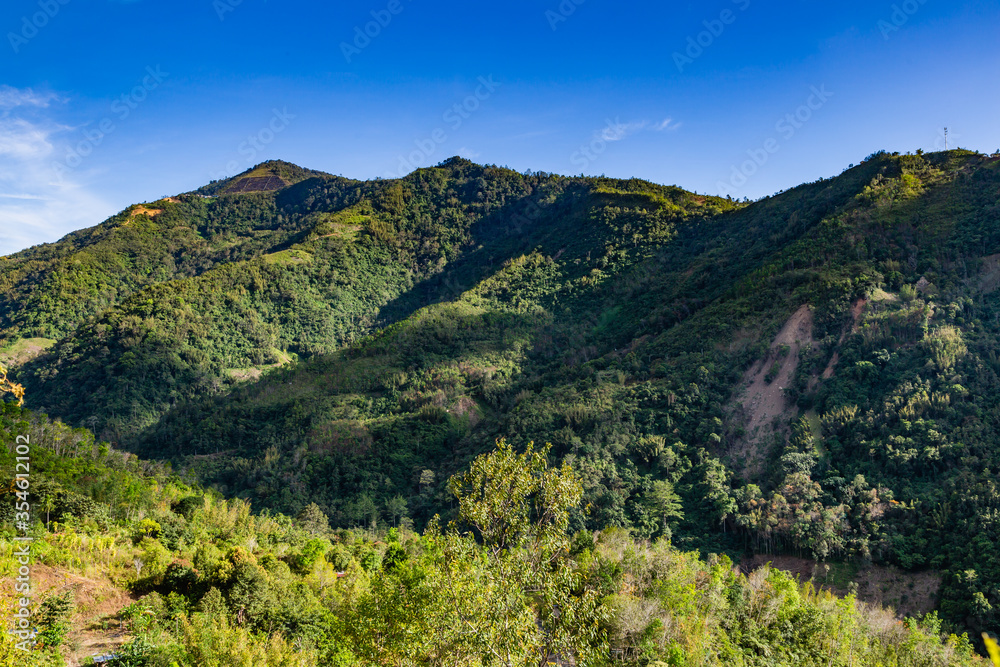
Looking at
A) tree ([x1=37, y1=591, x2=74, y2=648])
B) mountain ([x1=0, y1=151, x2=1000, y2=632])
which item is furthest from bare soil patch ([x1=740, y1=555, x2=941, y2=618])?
tree ([x1=37, y1=591, x2=74, y2=648])

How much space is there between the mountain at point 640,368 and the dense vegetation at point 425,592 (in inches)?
416

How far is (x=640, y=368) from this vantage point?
201 feet

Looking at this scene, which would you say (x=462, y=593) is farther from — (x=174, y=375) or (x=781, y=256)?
(x=174, y=375)

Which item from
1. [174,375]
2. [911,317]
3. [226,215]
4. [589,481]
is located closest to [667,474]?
[589,481]

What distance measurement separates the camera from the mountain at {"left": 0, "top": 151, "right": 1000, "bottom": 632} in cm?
3838

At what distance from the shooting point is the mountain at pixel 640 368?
3838 centimetres

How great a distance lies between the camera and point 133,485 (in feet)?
102

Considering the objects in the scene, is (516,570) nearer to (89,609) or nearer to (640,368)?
(89,609)

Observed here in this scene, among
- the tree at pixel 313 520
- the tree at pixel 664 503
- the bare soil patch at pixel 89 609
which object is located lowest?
the tree at pixel 313 520

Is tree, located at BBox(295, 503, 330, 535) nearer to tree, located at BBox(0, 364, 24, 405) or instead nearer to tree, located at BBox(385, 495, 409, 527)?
tree, located at BBox(385, 495, 409, 527)

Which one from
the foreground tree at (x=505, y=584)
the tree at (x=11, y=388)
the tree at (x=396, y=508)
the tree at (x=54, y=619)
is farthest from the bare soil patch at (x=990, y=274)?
the tree at (x=54, y=619)

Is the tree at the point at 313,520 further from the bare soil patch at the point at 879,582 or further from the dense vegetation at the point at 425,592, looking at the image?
the bare soil patch at the point at 879,582

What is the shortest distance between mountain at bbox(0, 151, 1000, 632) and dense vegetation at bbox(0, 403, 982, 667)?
10573mm

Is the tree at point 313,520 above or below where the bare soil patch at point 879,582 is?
above
